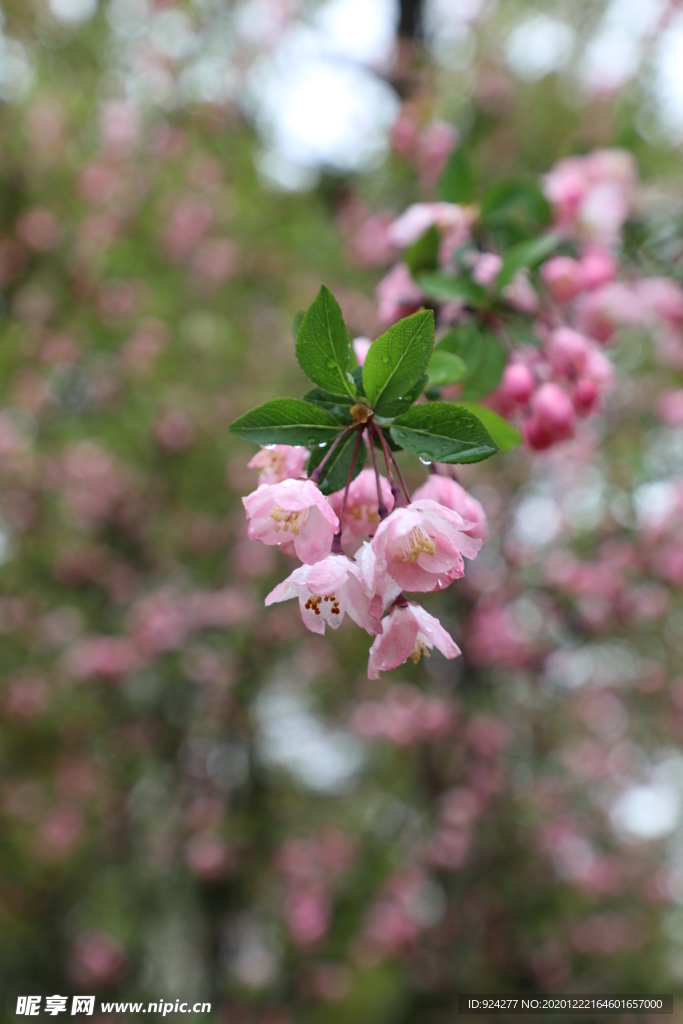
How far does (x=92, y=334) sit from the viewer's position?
3.80 meters

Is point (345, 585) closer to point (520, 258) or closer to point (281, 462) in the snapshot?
point (281, 462)

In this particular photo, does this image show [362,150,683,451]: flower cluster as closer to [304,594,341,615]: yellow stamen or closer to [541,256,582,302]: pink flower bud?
[541,256,582,302]: pink flower bud

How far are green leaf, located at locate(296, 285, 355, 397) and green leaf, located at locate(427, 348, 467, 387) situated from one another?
0.15 metres

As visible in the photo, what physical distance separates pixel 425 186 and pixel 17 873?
5417 mm

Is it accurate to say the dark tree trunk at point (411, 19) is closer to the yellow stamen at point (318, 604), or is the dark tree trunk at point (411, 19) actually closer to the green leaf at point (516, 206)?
the green leaf at point (516, 206)

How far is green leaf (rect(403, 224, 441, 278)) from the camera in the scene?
3.89 feet

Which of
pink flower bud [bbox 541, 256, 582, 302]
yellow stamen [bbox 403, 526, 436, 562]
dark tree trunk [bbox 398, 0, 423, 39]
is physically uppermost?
dark tree trunk [bbox 398, 0, 423, 39]

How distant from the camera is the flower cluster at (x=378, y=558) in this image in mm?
630

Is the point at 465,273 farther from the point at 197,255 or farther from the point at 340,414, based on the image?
the point at 197,255

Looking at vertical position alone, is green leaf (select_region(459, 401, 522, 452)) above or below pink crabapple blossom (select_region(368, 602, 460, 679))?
above

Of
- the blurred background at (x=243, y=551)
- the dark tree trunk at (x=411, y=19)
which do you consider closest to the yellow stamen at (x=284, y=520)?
the blurred background at (x=243, y=551)

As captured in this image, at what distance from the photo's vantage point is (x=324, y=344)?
2.33 ft

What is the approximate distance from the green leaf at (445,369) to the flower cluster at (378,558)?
21cm

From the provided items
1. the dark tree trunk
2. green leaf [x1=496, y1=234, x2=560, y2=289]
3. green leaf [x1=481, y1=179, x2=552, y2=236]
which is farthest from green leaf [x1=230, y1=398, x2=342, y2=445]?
the dark tree trunk
